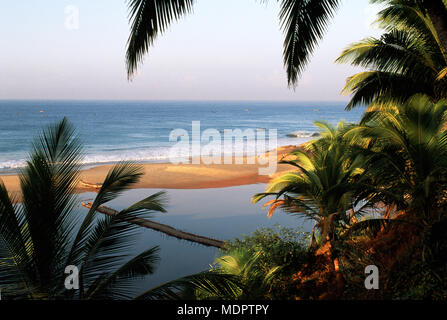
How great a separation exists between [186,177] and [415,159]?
21029mm

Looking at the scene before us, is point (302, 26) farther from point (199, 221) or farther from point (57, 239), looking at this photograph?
point (199, 221)

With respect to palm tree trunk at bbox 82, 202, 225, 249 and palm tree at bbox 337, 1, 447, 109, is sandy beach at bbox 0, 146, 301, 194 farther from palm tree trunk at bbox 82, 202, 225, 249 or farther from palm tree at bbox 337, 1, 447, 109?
palm tree at bbox 337, 1, 447, 109

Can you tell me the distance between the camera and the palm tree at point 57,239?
3998 mm

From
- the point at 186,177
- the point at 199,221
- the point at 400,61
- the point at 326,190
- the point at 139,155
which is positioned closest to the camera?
the point at 326,190

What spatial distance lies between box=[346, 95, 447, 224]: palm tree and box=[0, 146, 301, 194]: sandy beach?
558 inches

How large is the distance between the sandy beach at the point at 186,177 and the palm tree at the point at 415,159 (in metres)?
14.2

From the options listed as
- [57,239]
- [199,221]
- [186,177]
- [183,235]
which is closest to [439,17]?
[57,239]

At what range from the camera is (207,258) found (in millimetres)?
12312

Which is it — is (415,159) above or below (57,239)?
above

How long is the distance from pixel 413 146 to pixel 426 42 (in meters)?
5.44

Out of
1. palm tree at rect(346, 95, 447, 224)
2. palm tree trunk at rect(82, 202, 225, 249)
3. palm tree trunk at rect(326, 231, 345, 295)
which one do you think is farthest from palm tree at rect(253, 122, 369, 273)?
palm tree trunk at rect(82, 202, 225, 249)

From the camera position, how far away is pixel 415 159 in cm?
644
